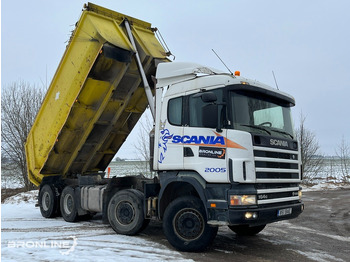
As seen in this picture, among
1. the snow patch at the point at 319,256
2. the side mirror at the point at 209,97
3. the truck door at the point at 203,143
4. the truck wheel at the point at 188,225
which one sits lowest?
the snow patch at the point at 319,256

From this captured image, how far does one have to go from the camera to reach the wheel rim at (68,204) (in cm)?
867

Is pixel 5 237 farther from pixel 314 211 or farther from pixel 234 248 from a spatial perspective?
pixel 314 211

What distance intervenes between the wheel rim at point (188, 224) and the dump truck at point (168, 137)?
2 cm

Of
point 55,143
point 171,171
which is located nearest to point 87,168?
point 55,143

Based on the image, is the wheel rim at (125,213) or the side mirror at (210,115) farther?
the wheel rim at (125,213)

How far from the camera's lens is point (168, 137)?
5.98 metres

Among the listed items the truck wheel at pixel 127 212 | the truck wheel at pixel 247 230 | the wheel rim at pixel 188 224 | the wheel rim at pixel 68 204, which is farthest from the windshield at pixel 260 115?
the wheel rim at pixel 68 204

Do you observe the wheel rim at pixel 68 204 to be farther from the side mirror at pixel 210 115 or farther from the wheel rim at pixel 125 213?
the side mirror at pixel 210 115

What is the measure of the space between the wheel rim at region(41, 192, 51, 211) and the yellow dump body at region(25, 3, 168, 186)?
0.52 meters

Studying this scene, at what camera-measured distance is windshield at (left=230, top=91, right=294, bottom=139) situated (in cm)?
533

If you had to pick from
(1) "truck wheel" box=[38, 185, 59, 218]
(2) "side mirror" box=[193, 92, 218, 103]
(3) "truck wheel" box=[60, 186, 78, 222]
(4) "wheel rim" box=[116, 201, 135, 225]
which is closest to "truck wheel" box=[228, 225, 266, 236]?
(4) "wheel rim" box=[116, 201, 135, 225]

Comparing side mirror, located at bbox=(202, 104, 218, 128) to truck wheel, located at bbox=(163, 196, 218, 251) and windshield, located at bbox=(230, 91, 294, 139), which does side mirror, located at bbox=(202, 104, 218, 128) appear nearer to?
windshield, located at bbox=(230, 91, 294, 139)

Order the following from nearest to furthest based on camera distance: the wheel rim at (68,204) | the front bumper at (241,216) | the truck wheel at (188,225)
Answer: the front bumper at (241,216) < the truck wheel at (188,225) < the wheel rim at (68,204)

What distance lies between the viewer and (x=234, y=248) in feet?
19.8
